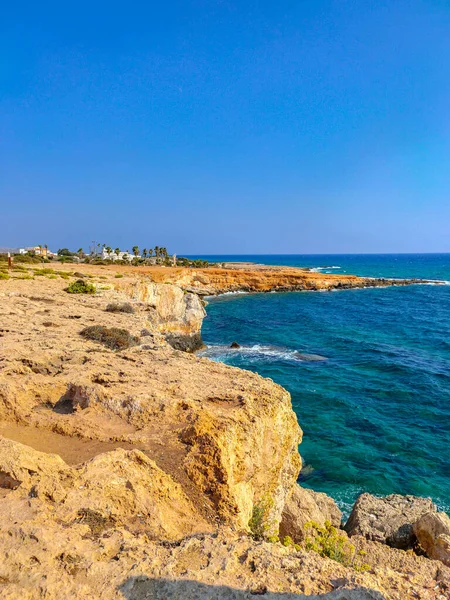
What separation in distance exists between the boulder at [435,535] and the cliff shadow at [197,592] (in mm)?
5977

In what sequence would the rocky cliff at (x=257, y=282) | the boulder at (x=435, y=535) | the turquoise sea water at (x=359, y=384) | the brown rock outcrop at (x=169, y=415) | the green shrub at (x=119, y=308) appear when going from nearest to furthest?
1. the brown rock outcrop at (x=169, y=415)
2. the boulder at (x=435, y=535)
3. the turquoise sea water at (x=359, y=384)
4. the green shrub at (x=119, y=308)
5. the rocky cliff at (x=257, y=282)

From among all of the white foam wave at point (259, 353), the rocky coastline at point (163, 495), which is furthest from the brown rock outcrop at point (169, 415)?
the white foam wave at point (259, 353)

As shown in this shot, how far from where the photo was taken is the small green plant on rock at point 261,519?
23.5 feet

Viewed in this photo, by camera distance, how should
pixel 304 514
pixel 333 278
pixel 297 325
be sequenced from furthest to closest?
pixel 333 278, pixel 297 325, pixel 304 514

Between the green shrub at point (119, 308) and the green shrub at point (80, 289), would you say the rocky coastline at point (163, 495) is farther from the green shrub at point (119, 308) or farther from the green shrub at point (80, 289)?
the green shrub at point (80, 289)

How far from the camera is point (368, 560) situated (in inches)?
351

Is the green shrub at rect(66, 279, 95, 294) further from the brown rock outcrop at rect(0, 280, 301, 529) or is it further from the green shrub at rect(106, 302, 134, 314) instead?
the brown rock outcrop at rect(0, 280, 301, 529)

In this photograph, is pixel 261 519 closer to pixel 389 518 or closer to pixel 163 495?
pixel 163 495

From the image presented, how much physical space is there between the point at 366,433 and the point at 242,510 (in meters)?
14.2

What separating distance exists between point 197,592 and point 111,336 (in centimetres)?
1045

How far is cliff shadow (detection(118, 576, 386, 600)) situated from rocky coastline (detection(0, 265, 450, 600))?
2cm

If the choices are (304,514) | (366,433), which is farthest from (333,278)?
(304,514)

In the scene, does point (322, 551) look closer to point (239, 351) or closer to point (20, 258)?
point (239, 351)

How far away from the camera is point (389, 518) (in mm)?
11336
